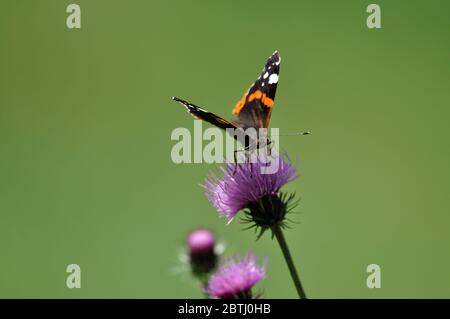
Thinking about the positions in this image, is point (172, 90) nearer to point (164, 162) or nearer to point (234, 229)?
point (164, 162)

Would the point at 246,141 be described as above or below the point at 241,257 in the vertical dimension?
above

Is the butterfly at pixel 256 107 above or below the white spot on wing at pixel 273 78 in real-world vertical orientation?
below

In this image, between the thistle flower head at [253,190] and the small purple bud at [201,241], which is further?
the small purple bud at [201,241]

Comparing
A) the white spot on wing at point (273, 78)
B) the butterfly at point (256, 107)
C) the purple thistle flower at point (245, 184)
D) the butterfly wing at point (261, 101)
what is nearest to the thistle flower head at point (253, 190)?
the purple thistle flower at point (245, 184)

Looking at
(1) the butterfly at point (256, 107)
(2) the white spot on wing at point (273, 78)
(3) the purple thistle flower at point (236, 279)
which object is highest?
(2) the white spot on wing at point (273, 78)

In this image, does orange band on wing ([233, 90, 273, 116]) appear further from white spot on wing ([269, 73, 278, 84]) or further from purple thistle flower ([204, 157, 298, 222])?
purple thistle flower ([204, 157, 298, 222])

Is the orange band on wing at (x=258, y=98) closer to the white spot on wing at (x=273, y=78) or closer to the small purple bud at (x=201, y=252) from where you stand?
the white spot on wing at (x=273, y=78)

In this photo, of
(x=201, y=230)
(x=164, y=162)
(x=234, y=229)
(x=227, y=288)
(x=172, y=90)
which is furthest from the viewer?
(x=172, y=90)
